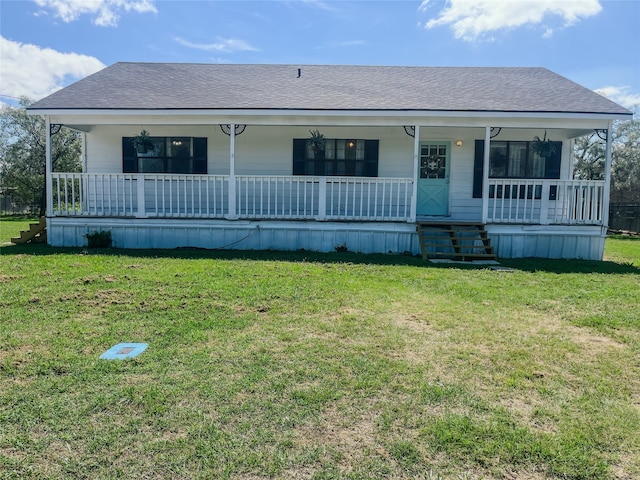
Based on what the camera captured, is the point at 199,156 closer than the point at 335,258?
No

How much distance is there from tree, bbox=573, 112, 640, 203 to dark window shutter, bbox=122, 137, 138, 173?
22.2 metres

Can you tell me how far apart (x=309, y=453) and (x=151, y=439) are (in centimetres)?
89

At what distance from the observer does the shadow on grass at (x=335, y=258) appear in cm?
786

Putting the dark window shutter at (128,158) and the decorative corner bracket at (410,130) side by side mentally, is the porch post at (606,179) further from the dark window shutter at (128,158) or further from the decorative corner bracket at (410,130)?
the dark window shutter at (128,158)

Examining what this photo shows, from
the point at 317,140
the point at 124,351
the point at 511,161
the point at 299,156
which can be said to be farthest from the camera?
the point at 299,156

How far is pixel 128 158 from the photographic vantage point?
35.5 ft

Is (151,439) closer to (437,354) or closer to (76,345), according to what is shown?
(76,345)

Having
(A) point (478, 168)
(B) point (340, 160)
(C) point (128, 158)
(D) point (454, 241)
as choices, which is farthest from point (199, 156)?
(A) point (478, 168)

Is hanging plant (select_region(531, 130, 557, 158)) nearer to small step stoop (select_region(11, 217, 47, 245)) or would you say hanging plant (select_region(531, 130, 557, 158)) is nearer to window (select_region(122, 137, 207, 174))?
window (select_region(122, 137, 207, 174))

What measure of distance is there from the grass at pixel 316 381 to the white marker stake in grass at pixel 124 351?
0.10 metres

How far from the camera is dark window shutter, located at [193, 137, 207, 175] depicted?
1077 cm

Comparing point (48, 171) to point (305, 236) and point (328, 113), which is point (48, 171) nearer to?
point (305, 236)

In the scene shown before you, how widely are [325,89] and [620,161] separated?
70.6 ft

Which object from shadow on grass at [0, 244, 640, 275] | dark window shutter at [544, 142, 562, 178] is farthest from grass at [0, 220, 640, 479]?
dark window shutter at [544, 142, 562, 178]
